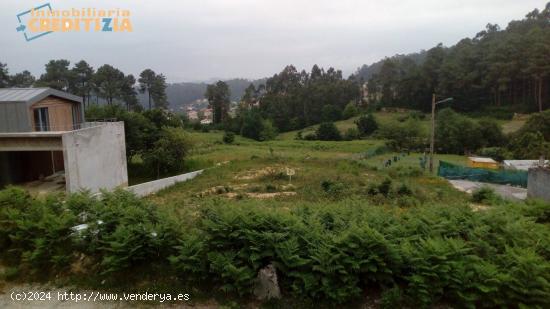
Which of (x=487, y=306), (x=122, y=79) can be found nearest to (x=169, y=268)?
(x=487, y=306)

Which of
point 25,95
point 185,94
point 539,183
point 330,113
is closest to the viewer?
point 25,95

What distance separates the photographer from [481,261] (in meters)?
5.04

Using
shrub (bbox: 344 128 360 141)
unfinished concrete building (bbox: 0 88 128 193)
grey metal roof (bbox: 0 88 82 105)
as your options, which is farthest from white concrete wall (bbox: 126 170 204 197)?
shrub (bbox: 344 128 360 141)

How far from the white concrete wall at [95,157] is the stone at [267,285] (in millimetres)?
12472

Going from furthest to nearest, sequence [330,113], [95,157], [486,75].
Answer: [330,113]
[486,75]
[95,157]

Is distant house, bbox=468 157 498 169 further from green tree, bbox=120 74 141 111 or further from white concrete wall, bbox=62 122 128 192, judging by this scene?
green tree, bbox=120 74 141 111

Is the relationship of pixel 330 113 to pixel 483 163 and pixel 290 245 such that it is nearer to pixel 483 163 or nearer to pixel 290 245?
pixel 483 163

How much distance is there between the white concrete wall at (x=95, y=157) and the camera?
17.1m

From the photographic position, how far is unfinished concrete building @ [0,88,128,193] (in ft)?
55.8

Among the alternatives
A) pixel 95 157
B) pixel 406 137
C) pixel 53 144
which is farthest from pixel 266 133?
pixel 53 144

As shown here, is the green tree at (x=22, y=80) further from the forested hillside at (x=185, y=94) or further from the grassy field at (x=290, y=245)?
the forested hillside at (x=185, y=94)

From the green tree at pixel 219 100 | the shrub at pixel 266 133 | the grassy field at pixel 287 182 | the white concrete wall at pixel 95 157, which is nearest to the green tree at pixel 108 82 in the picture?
the green tree at pixel 219 100

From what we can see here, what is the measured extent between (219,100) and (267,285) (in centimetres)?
7609

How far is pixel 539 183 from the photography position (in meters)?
18.9
